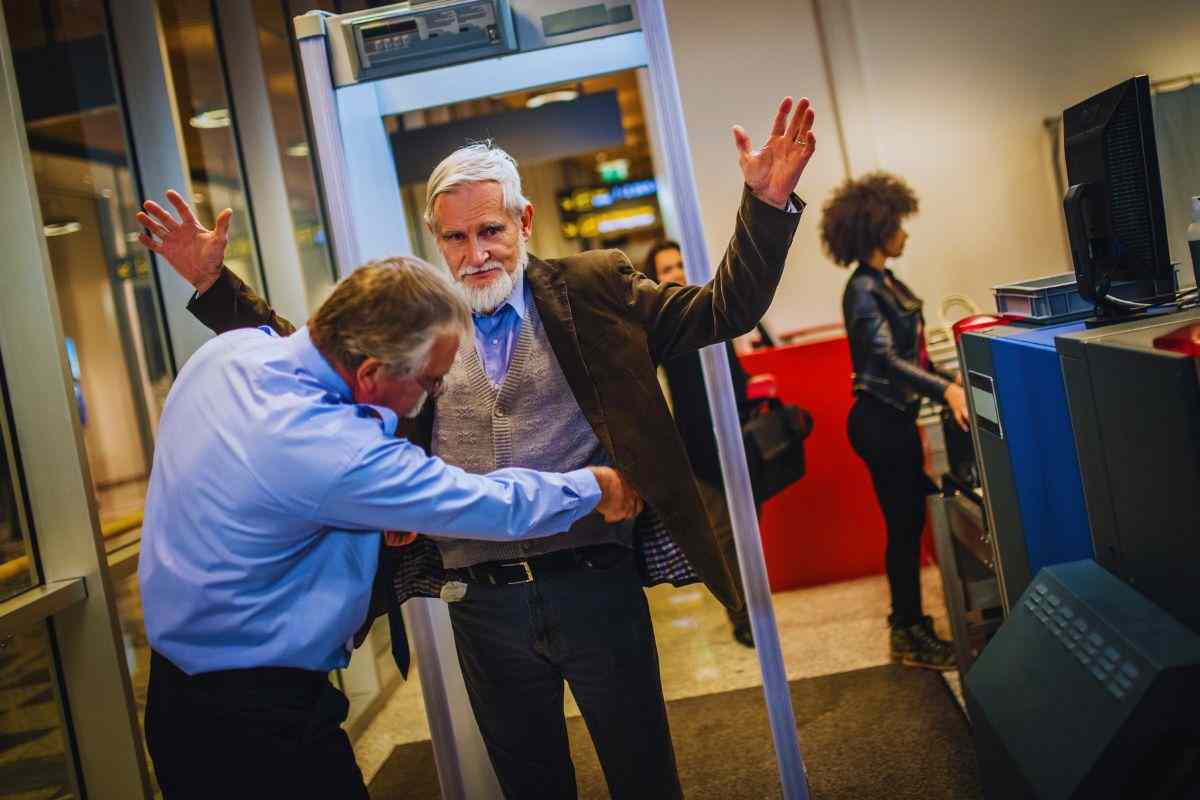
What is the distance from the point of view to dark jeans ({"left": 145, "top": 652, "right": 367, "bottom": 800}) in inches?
63.0

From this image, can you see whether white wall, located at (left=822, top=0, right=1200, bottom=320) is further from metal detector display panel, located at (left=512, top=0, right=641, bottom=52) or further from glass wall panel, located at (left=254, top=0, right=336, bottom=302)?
metal detector display panel, located at (left=512, top=0, right=641, bottom=52)

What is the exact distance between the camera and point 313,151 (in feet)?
17.9

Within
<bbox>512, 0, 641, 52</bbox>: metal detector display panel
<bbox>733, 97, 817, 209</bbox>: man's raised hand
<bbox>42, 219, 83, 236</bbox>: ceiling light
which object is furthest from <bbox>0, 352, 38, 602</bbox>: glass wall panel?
<bbox>733, 97, 817, 209</bbox>: man's raised hand

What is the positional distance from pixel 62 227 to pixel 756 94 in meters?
4.38

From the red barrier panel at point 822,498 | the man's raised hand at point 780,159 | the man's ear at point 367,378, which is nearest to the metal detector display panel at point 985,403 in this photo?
the man's raised hand at point 780,159

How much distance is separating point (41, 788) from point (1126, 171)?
113 inches

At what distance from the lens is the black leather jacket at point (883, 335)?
12.2 feet

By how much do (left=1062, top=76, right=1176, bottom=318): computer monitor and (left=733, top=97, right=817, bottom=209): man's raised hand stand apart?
0.57 metres

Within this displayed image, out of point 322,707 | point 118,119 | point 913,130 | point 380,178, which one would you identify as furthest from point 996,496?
point 913,130

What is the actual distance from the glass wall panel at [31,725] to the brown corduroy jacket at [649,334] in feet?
4.13

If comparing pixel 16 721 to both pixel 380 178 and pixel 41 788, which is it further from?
pixel 380 178

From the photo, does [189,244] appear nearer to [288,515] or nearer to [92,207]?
[288,515]

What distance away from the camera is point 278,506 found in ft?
5.01

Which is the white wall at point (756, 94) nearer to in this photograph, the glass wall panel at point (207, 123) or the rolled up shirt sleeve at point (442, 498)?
the glass wall panel at point (207, 123)
